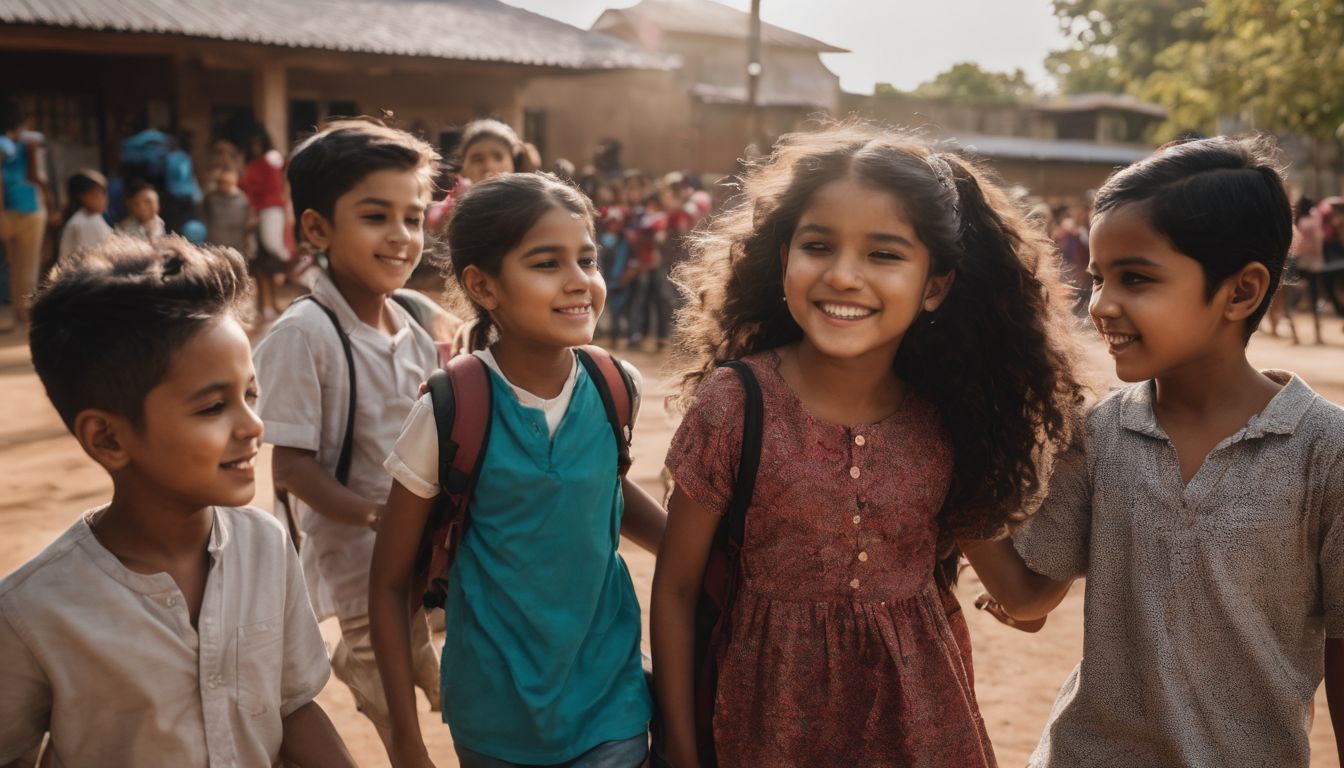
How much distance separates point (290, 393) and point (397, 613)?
649 millimetres

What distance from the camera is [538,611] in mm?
2041

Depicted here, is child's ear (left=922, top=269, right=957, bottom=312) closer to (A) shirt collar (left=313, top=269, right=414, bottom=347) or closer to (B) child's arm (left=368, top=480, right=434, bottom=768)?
(B) child's arm (left=368, top=480, right=434, bottom=768)

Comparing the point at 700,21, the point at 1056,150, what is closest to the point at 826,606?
the point at 700,21

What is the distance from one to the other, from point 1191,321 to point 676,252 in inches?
422

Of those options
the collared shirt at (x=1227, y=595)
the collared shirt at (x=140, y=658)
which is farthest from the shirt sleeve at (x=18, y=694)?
the collared shirt at (x=1227, y=595)

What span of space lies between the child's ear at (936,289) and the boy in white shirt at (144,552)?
107cm

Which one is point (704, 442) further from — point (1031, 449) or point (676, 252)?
point (676, 252)

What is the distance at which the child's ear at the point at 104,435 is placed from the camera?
5.52ft

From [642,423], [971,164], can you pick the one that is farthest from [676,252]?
[971,164]

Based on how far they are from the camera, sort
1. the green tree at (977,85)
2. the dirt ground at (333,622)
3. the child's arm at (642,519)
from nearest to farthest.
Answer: the child's arm at (642,519) → the dirt ground at (333,622) → the green tree at (977,85)

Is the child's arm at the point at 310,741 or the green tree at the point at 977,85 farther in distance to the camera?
the green tree at the point at 977,85

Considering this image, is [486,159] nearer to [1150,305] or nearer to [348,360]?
[348,360]

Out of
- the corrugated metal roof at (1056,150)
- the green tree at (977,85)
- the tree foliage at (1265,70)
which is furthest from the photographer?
the green tree at (977,85)

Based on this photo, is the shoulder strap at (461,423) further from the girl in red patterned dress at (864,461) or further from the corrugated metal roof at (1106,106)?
the corrugated metal roof at (1106,106)
